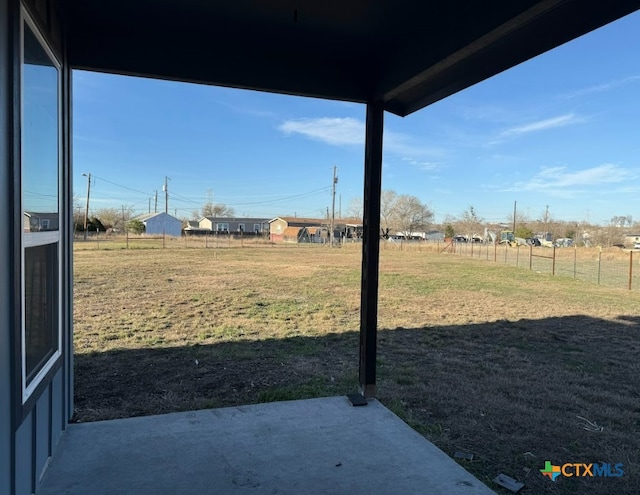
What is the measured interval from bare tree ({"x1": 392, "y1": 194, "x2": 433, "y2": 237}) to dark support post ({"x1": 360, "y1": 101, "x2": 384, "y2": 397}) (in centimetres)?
4463

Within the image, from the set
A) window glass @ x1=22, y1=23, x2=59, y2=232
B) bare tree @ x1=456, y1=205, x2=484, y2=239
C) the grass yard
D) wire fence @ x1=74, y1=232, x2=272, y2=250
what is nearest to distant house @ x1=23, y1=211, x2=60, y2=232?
window glass @ x1=22, y1=23, x2=59, y2=232

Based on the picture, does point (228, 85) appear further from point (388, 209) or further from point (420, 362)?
point (388, 209)

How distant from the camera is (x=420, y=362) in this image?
168 inches

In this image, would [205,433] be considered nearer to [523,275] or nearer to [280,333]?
[280,333]

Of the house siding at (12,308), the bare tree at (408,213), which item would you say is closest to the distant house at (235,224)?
the bare tree at (408,213)

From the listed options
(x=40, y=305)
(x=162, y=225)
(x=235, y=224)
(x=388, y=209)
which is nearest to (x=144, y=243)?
(x=162, y=225)

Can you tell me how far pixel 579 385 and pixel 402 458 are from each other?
7.73 feet

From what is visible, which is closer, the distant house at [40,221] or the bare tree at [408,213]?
the distant house at [40,221]

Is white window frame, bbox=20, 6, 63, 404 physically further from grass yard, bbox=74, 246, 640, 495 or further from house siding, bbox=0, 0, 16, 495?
grass yard, bbox=74, 246, 640, 495

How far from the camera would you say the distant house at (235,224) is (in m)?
51.5

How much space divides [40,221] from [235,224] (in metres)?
51.3

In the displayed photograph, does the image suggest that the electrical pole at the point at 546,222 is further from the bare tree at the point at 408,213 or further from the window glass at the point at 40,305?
the window glass at the point at 40,305

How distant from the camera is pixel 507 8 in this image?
1.68 meters

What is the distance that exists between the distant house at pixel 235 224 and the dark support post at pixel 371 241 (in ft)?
158
